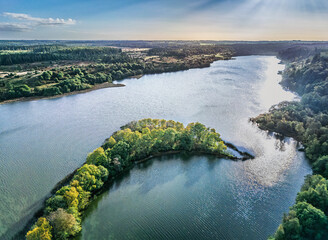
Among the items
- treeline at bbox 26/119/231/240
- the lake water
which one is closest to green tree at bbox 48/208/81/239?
treeline at bbox 26/119/231/240

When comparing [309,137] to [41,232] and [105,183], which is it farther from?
[41,232]

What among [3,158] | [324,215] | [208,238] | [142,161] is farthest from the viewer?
[3,158]

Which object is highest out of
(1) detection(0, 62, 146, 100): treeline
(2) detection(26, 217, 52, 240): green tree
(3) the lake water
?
(2) detection(26, 217, 52, 240): green tree

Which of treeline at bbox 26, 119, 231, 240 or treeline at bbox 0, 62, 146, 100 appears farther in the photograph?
treeline at bbox 0, 62, 146, 100

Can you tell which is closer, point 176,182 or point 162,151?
point 176,182

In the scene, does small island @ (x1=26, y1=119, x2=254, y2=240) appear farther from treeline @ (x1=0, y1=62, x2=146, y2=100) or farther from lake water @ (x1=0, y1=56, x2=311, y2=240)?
treeline @ (x1=0, y1=62, x2=146, y2=100)

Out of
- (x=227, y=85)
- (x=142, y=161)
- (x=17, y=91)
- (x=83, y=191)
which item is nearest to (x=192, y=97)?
(x=227, y=85)

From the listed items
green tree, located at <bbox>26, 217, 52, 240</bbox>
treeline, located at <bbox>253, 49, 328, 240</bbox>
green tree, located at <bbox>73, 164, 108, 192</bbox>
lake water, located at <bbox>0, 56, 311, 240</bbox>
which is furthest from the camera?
green tree, located at <bbox>73, 164, 108, 192</bbox>

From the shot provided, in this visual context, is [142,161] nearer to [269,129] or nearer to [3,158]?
[3,158]
